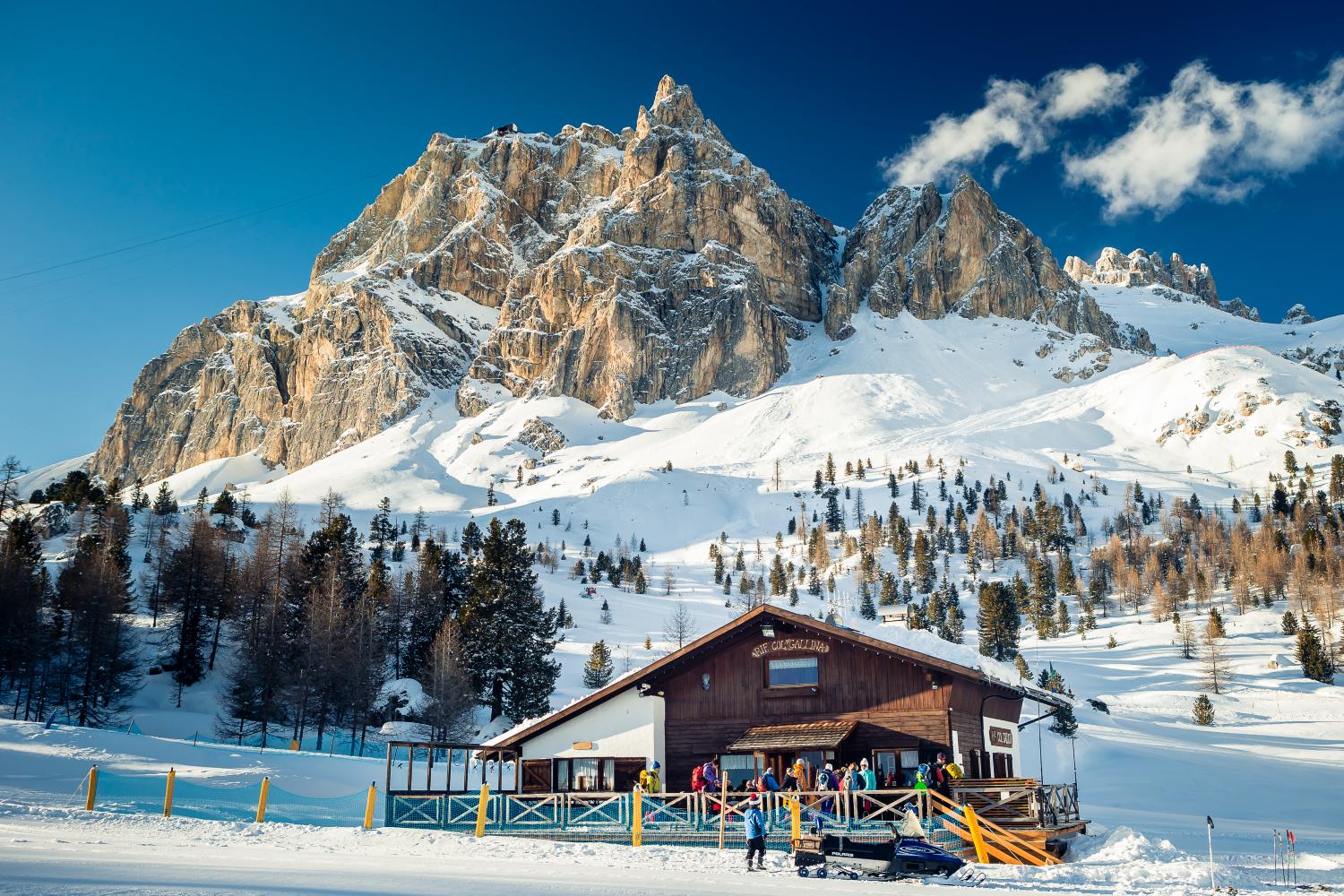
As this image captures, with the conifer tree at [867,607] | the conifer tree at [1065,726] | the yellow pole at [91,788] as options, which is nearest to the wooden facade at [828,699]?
the yellow pole at [91,788]

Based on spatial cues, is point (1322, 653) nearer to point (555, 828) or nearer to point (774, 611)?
point (774, 611)

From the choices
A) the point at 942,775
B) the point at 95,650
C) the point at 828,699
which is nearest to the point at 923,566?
the point at 95,650

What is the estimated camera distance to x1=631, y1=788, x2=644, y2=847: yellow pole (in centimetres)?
2088

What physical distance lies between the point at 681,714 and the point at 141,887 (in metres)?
17.9

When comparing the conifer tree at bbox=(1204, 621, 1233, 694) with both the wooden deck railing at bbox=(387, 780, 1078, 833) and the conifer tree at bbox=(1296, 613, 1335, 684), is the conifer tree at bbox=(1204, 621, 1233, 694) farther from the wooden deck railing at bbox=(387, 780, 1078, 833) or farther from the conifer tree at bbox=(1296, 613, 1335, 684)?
the wooden deck railing at bbox=(387, 780, 1078, 833)

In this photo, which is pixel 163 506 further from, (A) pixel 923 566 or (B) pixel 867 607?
(A) pixel 923 566

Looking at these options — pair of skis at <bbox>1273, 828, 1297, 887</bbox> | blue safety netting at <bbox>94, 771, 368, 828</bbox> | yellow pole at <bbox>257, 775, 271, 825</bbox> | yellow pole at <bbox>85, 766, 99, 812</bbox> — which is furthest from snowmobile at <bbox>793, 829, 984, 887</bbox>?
yellow pole at <bbox>85, 766, 99, 812</bbox>

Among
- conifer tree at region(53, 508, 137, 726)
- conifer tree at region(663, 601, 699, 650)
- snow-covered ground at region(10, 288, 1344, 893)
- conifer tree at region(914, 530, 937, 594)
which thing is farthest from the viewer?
conifer tree at region(914, 530, 937, 594)

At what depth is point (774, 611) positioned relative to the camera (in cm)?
2659

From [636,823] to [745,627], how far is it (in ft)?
24.8

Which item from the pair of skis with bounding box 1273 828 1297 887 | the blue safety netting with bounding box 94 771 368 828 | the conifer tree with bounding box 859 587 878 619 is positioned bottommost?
the pair of skis with bounding box 1273 828 1297 887

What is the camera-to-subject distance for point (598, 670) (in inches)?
2501

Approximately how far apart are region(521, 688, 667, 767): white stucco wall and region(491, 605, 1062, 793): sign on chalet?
3 cm

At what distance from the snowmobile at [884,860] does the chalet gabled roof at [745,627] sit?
8.25 m
